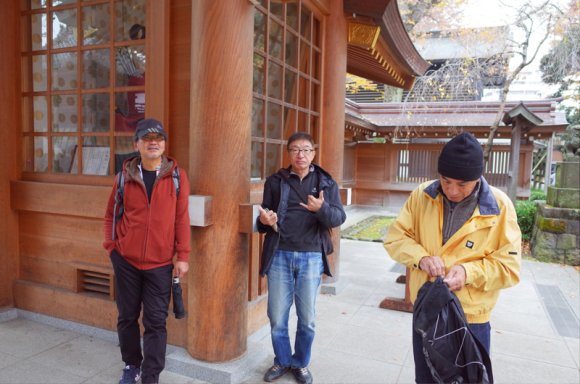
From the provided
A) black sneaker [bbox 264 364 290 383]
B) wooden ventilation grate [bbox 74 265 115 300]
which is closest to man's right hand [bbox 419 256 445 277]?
black sneaker [bbox 264 364 290 383]

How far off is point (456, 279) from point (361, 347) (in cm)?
211

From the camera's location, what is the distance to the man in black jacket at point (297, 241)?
2924mm

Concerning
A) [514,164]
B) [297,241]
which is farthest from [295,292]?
[514,164]

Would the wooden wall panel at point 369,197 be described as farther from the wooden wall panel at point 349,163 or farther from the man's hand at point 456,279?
the man's hand at point 456,279

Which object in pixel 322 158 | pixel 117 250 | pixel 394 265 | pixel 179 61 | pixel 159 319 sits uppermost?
pixel 179 61

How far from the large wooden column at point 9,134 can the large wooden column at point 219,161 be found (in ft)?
7.24

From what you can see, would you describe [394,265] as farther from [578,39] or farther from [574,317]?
[578,39]

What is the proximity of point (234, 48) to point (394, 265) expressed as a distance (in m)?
5.27

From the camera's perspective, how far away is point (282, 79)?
432 centimetres

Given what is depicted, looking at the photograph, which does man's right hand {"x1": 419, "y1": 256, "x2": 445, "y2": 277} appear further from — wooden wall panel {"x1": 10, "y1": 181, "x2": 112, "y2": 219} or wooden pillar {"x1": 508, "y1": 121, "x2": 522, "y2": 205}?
Result: wooden pillar {"x1": 508, "y1": 121, "x2": 522, "y2": 205}

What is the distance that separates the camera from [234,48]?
3.02m

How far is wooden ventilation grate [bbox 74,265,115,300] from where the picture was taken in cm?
372

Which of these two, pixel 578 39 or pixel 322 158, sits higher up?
pixel 578 39

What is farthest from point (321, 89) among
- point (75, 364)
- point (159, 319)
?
point (75, 364)
